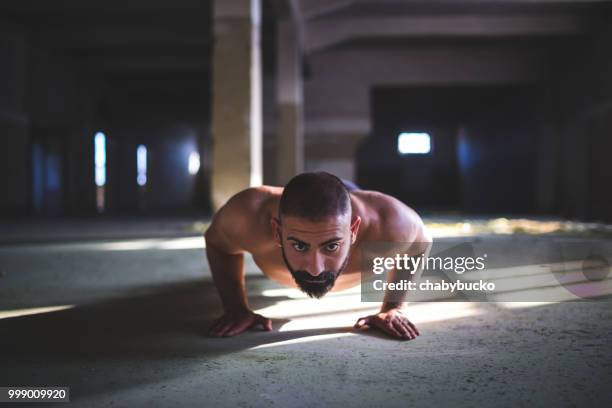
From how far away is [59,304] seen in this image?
2.88 metres

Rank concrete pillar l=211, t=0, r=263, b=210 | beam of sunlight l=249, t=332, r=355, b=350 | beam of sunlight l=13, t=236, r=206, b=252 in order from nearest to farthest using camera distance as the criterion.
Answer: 1. beam of sunlight l=249, t=332, r=355, b=350
2. beam of sunlight l=13, t=236, r=206, b=252
3. concrete pillar l=211, t=0, r=263, b=210

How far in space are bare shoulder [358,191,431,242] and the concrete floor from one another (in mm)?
474

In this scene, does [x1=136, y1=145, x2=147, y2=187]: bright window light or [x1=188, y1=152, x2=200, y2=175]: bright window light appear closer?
[x1=136, y1=145, x2=147, y2=187]: bright window light

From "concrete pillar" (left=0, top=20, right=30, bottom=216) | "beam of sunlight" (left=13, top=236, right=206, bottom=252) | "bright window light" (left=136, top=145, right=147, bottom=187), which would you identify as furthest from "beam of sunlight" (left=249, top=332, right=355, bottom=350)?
"bright window light" (left=136, top=145, right=147, bottom=187)

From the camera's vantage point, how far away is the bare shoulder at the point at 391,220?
241 centimetres

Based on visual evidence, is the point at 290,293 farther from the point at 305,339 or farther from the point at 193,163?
the point at 193,163

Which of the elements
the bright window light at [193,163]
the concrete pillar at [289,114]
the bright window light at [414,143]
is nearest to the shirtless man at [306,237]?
the concrete pillar at [289,114]

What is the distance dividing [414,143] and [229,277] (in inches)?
915

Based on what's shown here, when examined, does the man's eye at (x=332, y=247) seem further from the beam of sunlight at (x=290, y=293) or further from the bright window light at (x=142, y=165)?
the bright window light at (x=142, y=165)

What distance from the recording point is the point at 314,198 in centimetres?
197

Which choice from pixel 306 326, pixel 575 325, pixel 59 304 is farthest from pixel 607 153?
pixel 59 304

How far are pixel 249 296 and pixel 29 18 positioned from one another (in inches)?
464

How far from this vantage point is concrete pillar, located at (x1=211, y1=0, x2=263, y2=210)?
6984mm

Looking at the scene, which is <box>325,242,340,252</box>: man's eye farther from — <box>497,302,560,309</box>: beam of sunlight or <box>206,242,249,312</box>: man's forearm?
<box>497,302,560,309</box>: beam of sunlight
